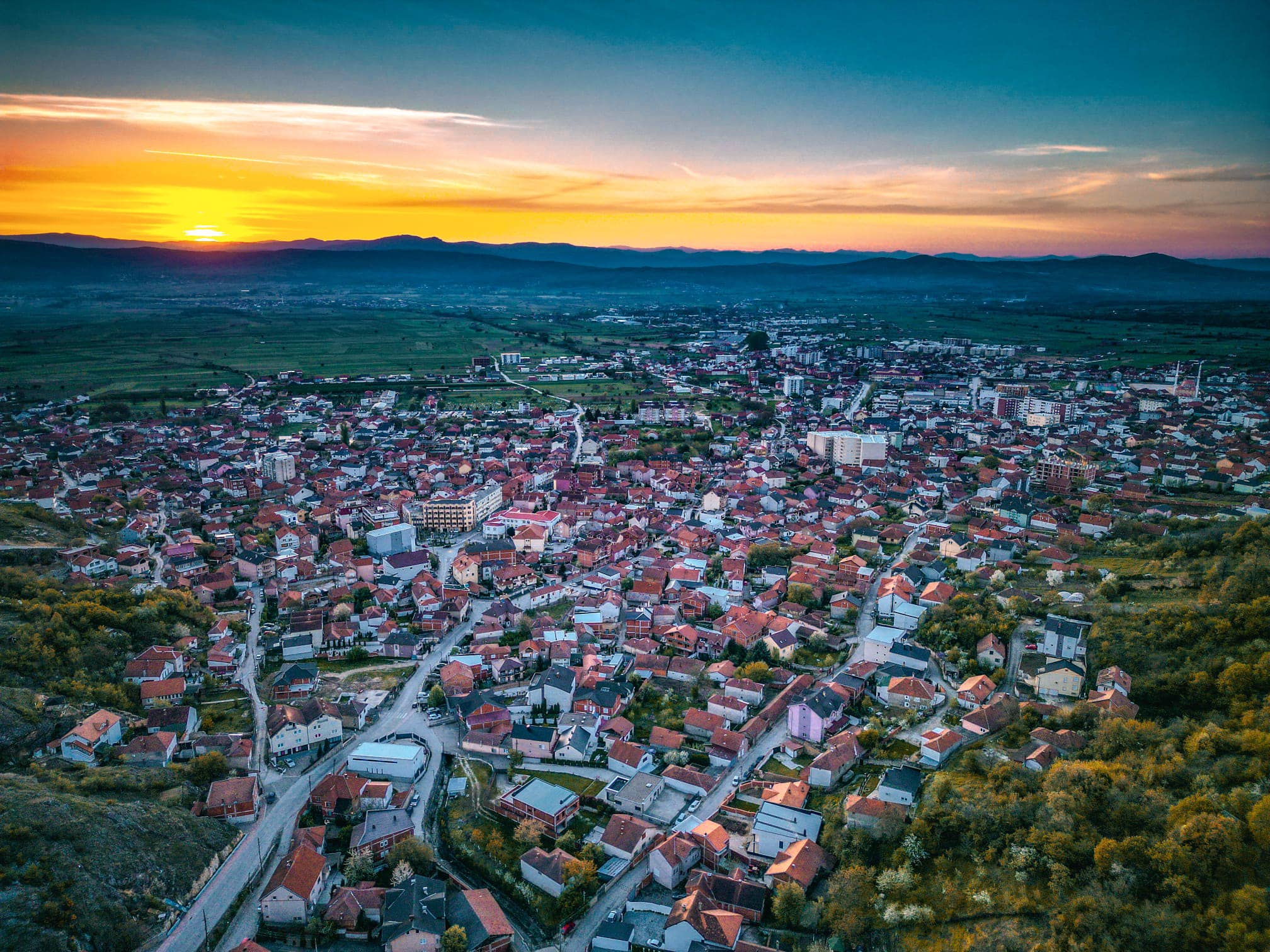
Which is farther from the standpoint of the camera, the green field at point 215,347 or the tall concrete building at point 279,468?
the green field at point 215,347

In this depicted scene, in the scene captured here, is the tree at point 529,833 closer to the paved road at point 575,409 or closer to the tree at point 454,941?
the tree at point 454,941

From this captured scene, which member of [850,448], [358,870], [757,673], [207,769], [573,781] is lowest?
[573,781]

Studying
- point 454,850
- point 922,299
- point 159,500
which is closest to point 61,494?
point 159,500

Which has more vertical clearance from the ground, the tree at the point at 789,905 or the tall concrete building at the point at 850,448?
the tall concrete building at the point at 850,448

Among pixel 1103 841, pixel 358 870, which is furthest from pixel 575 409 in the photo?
pixel 1103 841

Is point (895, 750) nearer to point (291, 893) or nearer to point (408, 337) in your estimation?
point (291, 893)

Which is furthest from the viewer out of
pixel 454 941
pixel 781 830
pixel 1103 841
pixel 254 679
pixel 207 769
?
pixel 254 679

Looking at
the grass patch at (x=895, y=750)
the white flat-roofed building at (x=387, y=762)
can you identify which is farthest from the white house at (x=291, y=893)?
the grass patch at (x=895, y=750)
